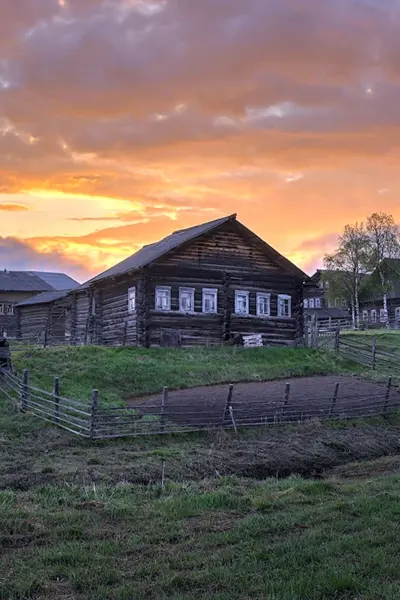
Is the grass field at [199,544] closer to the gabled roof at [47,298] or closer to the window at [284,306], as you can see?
the window at [284,306]

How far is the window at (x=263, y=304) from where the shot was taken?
36.4 metres

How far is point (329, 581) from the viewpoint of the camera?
632 centimetres

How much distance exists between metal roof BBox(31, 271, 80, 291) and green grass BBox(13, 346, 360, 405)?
41467mm

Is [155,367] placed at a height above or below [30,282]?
Answer: below

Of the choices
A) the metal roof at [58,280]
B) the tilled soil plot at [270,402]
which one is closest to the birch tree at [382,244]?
the metal roof at [58,280]

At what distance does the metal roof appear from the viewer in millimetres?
70594

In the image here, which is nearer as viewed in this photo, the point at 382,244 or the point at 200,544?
the point at 200,544

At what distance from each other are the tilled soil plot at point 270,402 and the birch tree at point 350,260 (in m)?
53.9

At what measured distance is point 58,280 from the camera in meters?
72.6

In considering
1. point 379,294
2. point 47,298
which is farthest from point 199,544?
point 379,294

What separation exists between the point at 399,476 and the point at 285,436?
5931mm

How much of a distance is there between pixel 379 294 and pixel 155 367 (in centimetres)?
6009

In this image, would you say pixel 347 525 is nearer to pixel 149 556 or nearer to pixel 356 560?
pixel 356 560

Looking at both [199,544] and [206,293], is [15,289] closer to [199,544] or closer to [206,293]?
[206,293]
